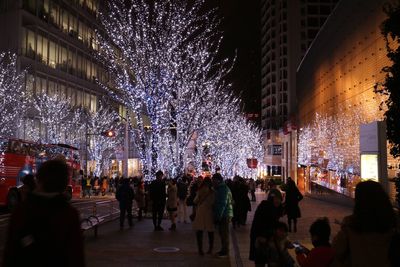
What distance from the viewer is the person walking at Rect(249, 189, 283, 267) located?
6.76 meters

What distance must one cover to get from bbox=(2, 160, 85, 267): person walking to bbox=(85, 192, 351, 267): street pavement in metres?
7.13

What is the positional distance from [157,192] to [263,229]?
9.13 metres

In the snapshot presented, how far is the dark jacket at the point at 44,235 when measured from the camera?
3.16 meters

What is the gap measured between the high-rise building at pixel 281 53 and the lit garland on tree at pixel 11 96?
7103 cm

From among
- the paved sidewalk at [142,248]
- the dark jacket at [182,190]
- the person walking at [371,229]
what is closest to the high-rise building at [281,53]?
the dark jacket at [182,190]

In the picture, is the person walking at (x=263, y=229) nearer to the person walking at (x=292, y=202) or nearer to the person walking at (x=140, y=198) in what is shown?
the person walking at (x=292, y=202)

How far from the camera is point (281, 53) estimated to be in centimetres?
11962

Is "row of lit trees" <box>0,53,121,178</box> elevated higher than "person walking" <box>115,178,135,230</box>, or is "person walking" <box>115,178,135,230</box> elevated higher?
"row of lit trees" <box>0,53,121,178</box>

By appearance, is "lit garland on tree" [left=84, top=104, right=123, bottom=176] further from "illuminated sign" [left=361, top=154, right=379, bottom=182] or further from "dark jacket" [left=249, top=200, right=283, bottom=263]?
"dark jacket" [left=249, top=200, right=283, bottom=263]

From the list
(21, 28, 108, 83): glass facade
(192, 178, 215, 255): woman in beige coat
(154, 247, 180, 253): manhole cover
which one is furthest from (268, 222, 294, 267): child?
(21, 28, 108, 83): glass facade

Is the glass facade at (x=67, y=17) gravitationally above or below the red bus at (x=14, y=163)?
above

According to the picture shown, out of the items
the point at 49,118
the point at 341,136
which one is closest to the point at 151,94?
the point at 341,136

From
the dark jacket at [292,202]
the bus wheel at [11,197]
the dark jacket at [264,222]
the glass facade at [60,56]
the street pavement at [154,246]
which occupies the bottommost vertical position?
the street pavement at [154,246]

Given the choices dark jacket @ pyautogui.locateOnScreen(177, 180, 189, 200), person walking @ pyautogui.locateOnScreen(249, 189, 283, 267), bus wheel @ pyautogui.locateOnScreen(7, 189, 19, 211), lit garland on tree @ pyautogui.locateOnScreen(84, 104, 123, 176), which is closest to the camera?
person walking @ pyautogui.locateOnScreen(249, 189, 283, 267)
